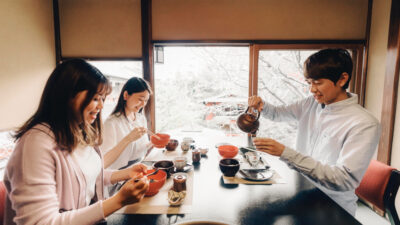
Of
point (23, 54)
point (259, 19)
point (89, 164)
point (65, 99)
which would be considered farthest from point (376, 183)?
point (23, 54)

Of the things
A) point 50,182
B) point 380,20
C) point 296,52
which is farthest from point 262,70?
point 50,182

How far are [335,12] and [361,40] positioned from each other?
0.56 m

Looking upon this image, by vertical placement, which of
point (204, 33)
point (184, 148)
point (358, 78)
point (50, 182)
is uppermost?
point (204, 33)

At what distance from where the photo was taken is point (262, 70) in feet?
10.3

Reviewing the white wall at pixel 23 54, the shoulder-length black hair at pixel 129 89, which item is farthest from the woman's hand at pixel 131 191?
the white wall at pixel 23 54

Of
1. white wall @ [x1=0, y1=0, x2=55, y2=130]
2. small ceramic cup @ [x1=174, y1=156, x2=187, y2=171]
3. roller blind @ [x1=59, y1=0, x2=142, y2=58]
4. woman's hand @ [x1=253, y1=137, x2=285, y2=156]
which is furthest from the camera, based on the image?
roller blind @ [x1=59, y1=0, x2=142, y2=58]

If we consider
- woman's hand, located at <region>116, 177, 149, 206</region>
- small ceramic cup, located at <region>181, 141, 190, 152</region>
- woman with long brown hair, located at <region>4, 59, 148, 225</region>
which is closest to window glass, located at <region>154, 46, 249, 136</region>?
small ceramic cup, located at <region>181, 141, 190, 152</region>

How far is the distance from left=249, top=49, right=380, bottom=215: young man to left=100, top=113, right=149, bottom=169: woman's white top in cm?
125

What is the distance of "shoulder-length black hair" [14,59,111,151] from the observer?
898 mm

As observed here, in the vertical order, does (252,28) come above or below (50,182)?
above

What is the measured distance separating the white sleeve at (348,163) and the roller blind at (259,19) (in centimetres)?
221

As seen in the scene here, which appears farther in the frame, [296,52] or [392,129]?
[296,52]

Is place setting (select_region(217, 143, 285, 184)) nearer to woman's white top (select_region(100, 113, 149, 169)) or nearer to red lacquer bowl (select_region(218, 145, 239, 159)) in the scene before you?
red lacquer bowl (select_region(218, 145, 239, 159))

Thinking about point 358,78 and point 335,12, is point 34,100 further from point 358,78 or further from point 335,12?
point 358,78
